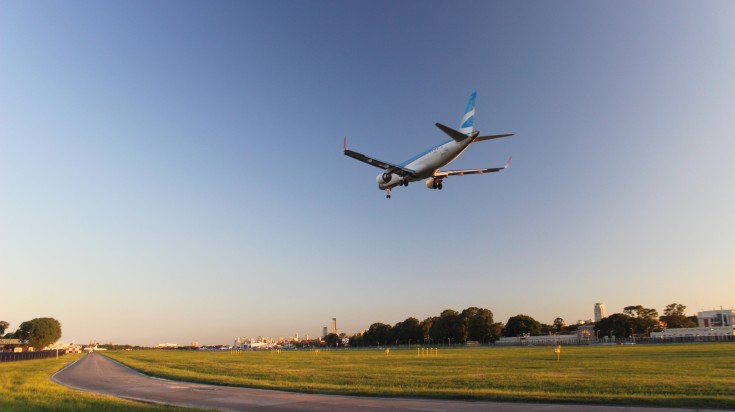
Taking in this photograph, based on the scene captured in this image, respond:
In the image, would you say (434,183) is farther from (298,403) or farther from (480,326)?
(480,326)

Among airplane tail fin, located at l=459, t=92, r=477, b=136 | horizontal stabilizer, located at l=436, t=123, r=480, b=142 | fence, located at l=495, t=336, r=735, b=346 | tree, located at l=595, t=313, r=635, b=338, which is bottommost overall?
fence, located at l=495, t=336, r=735, b=346

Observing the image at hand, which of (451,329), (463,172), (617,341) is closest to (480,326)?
(451,329)

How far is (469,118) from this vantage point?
117ft

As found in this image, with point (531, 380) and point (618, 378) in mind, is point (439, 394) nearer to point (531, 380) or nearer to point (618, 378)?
point (531, 380)

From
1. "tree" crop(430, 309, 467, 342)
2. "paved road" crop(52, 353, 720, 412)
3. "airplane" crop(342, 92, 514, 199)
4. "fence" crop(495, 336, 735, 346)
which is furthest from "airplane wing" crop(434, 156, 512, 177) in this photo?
"tree" crop(430, 309, 467, 342)

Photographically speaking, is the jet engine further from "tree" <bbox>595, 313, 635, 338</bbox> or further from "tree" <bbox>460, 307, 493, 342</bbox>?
"tree" <bbox>595, 313, 635, 338</bbox>

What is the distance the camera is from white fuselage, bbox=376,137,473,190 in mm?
33625

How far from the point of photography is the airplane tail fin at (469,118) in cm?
3528

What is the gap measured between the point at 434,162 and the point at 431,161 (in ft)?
0.87

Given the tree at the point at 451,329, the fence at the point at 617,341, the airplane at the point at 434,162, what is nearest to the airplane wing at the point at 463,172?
the airplane at the point at 434,162

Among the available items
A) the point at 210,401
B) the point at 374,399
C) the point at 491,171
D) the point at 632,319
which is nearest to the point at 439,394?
the point at 374,399

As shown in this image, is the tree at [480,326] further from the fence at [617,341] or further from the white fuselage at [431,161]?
the white fuselage at [431,161]

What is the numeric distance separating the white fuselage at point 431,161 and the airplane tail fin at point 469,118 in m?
1.83

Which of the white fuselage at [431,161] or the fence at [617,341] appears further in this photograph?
the fence at [617,341]
